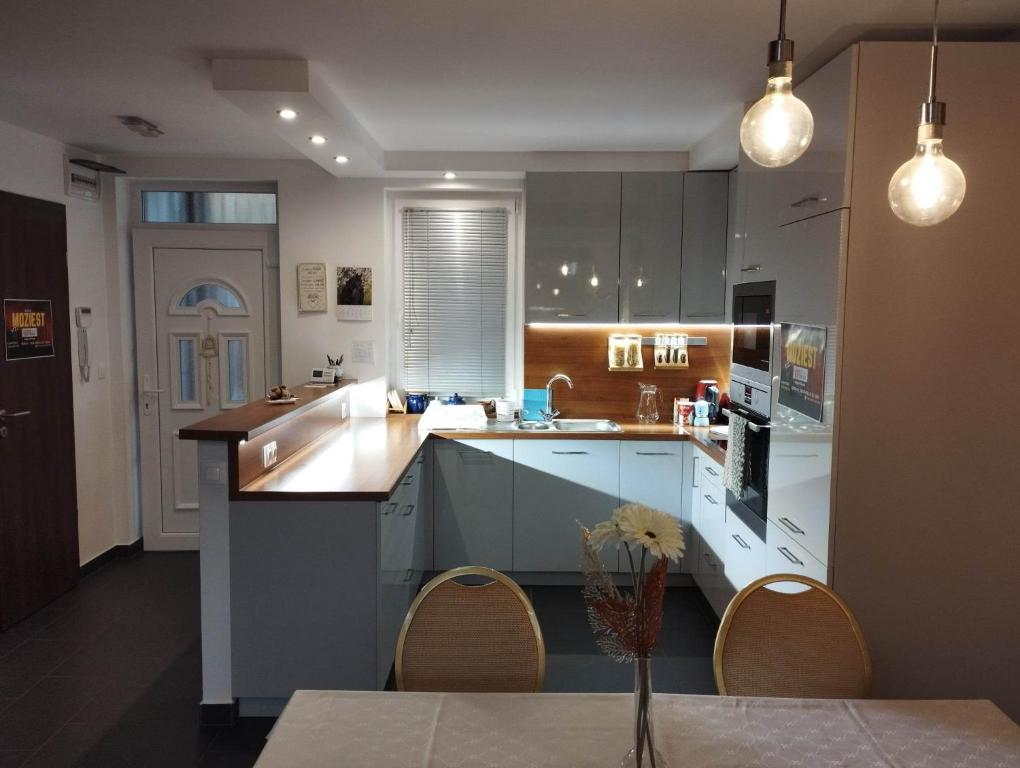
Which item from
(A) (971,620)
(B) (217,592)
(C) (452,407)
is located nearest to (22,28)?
(B) (217,592)

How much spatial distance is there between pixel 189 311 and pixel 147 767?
3.00 meters

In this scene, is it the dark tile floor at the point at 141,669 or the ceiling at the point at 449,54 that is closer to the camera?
the ceiling at the point at 449,54

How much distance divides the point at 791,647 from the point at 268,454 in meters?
2.22

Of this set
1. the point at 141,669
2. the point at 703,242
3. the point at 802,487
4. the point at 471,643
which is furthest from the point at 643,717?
the point at 703,242

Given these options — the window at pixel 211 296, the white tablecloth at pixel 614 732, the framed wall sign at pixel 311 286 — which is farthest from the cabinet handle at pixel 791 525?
the window at pixel 211 296

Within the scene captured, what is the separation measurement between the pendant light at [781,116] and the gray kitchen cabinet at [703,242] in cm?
317

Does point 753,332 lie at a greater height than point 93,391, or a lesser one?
greater

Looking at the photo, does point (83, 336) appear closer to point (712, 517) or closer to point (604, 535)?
point (712, 517)

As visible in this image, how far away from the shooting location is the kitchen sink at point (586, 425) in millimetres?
4410

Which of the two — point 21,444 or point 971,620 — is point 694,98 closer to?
point 971,620

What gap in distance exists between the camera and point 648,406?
4770mm

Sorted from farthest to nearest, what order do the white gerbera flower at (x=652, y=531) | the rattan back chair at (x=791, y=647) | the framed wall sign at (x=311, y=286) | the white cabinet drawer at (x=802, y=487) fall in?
the framed wall sign at (x=311, y=286)
the white cabinet drawer at (x=802, y=487)
the rattan back chair at (x=791, y=647)
the white gerbera flower at (x=652, y=531)

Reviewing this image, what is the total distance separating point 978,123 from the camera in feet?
7.81

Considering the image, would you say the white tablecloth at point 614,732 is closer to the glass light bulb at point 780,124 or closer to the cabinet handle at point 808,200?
A: the glass light bulb at point 780,124
